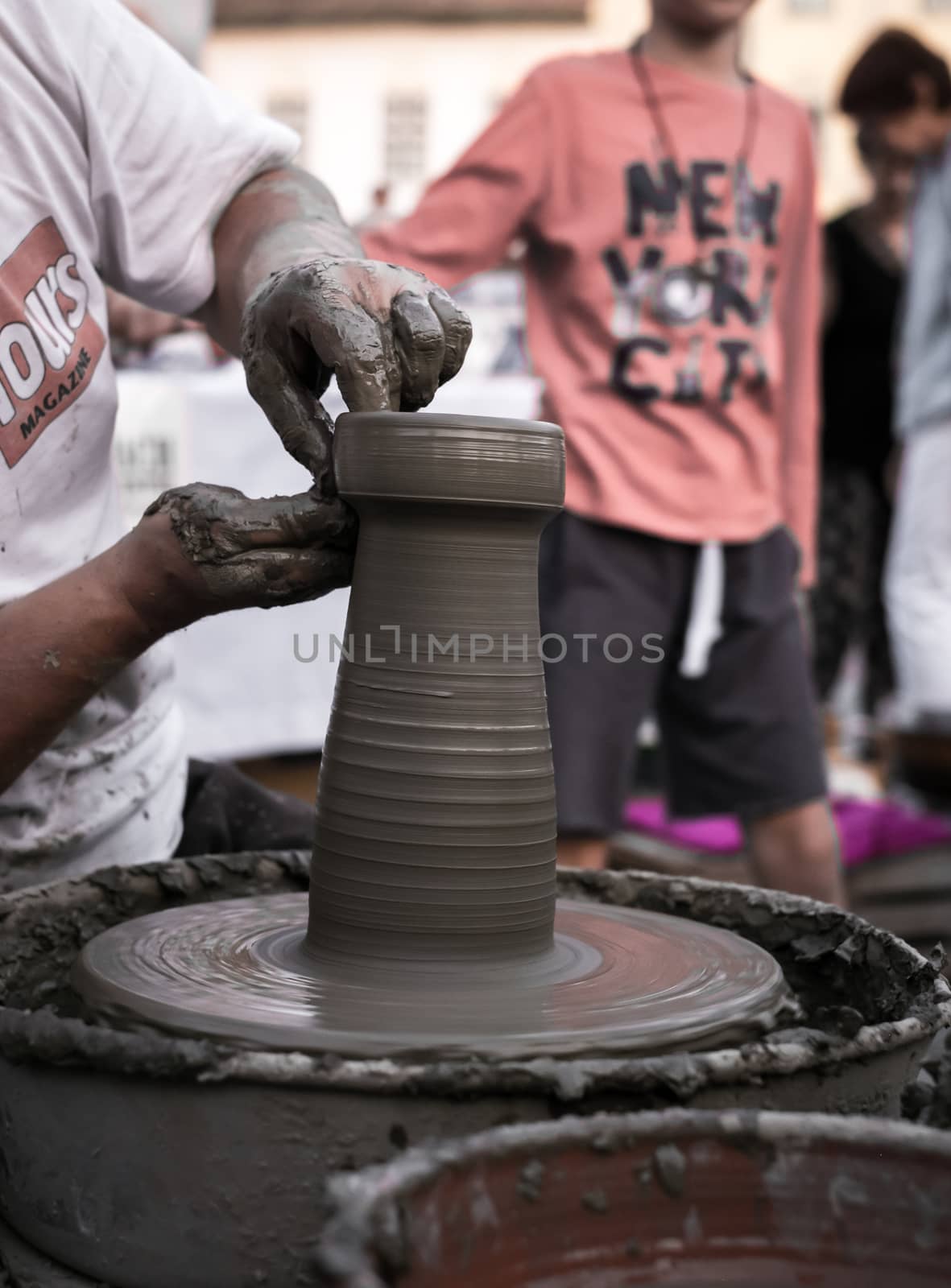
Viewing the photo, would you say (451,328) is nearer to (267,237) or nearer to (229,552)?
(229,552)

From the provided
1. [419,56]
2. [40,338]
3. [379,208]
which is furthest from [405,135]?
[40,338]

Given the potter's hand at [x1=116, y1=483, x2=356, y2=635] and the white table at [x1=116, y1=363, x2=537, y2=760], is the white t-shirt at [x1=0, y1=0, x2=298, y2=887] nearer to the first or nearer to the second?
the potter's hand at [x1=116, y1=483, x2=356, y2=635]

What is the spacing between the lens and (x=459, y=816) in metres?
1.09

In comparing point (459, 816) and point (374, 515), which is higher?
point (374, 515)

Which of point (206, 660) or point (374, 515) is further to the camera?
point (206, 660)

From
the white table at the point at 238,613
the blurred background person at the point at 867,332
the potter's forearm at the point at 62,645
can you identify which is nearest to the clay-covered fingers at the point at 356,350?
the potter's forearm at the point at 62,645

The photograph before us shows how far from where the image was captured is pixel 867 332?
4984mm

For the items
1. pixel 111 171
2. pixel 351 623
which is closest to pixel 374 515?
pixel 351 623

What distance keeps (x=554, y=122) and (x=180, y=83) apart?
1124 millimetres

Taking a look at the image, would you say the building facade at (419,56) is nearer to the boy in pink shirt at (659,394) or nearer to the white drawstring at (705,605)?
the boy in pink shirt at (659,394)

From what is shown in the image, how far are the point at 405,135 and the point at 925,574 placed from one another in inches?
795

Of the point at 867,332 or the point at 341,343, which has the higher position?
the point at 867,332

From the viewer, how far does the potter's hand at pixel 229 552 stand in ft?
3.47

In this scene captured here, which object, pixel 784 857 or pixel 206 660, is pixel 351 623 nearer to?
pixel 784 857
